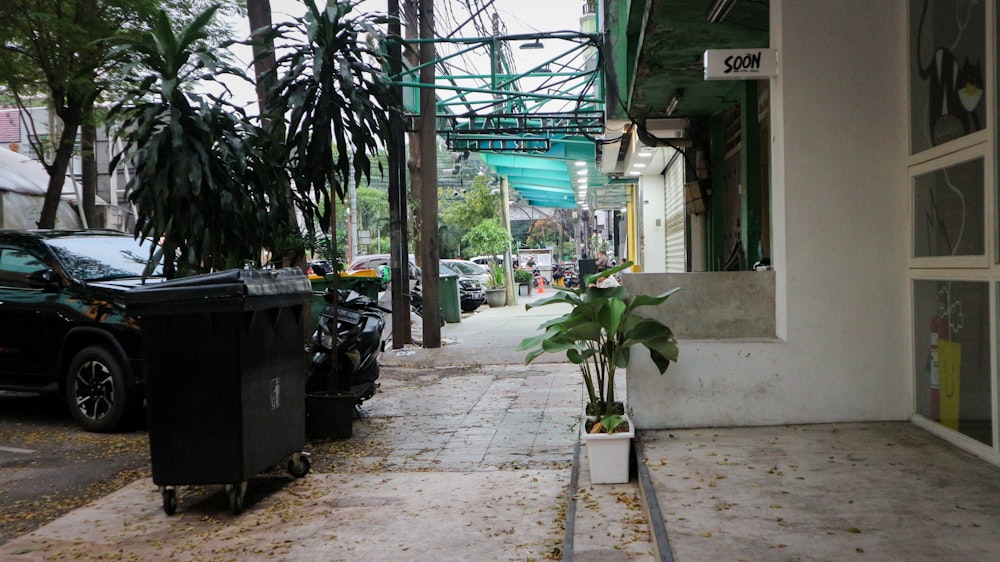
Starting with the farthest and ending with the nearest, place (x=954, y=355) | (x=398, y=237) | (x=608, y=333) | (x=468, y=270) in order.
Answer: (x=468, y=270) < (x=398, y=237) < (x=608, y=333) < (x=954, y=355)

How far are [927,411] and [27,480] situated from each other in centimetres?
619

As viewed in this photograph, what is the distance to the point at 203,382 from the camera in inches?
204

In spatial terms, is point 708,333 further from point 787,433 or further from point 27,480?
point 27,480

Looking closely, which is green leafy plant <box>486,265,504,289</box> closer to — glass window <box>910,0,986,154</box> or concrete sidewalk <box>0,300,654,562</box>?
concrete sidewalk <box>0,300,654,562</box>

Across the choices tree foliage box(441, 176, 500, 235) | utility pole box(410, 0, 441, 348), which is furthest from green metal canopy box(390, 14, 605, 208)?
Result: tree foliage box(441, 176, 500, 235)

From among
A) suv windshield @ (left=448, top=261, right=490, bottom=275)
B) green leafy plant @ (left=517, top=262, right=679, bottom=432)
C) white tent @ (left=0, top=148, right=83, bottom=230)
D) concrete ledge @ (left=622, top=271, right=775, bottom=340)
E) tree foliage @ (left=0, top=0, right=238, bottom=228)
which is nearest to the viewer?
green leafy plant @ (left=517, top=262, right=679, bottom=432)

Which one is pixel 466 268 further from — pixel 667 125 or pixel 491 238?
pixel 667 125

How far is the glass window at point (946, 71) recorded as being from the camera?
4516mm

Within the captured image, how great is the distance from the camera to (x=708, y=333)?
6023mm

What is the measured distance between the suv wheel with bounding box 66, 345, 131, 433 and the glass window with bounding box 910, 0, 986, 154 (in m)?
6.58

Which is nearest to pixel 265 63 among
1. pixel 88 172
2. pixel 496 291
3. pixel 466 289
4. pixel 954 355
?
pixel 88 172

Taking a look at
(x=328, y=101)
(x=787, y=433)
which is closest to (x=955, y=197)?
(x=787, y=433)

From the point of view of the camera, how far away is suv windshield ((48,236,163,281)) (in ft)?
27.0

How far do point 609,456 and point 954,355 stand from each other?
6.75 ft
